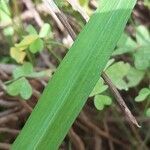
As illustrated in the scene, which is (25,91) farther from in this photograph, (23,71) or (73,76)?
(73,76)

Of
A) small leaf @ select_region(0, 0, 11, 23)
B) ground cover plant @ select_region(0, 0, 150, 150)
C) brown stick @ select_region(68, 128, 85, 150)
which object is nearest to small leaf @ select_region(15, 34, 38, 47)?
ground cover plant @ select_region(0, 0, 150, 150)

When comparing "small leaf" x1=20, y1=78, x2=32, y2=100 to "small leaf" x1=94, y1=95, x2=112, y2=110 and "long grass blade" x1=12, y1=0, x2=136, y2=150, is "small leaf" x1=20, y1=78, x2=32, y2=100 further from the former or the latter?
"long grass blade" x1=12, y1=0, x2=136, y2=150

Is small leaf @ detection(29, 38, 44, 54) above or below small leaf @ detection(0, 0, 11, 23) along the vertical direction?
below

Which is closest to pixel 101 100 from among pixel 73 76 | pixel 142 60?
pixel 142 60

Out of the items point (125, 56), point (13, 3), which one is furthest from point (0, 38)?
point (125, 56)

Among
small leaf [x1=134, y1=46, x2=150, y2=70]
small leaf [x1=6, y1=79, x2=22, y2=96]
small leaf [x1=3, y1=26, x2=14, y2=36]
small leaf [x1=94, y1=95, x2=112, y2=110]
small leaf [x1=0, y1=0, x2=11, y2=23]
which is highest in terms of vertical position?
small leaf [x1=0, y1=0, x2=11, y2=23]

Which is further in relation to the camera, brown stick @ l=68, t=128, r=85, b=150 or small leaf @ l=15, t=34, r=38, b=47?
brown stick @ l=68, t=128, r=85, b=150
